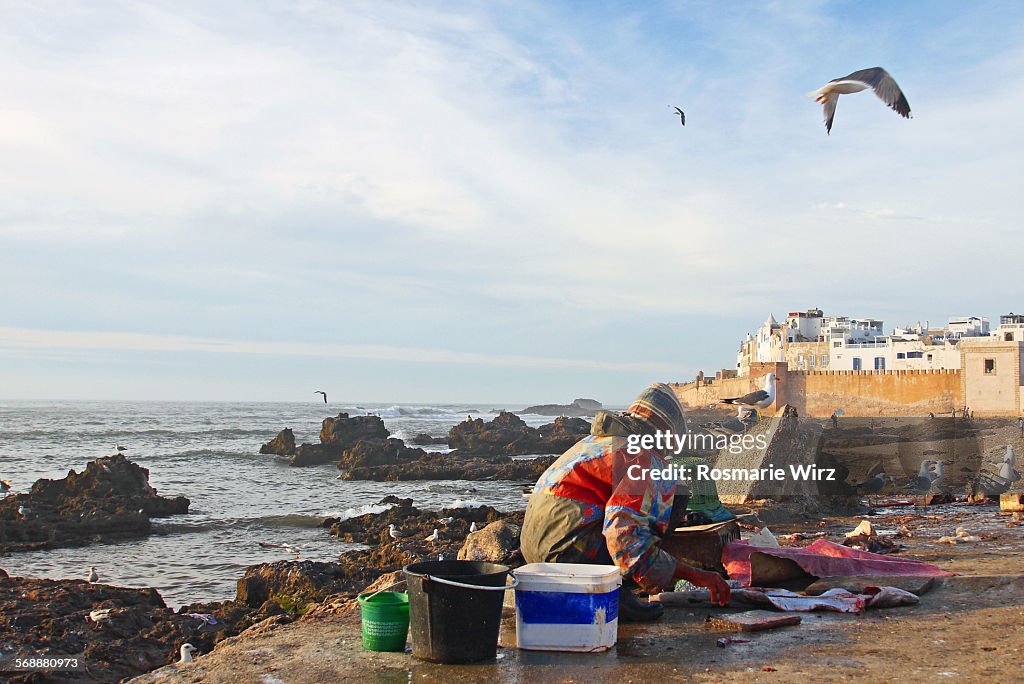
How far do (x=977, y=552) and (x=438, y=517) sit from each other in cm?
876

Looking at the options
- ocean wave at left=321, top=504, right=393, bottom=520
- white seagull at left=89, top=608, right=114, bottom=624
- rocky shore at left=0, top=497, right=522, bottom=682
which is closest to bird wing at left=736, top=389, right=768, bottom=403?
ocean wave at left=321, top=504, right=393, bottom=520

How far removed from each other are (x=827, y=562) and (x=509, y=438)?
33.7 meters

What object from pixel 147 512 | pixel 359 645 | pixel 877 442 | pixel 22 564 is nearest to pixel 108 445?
pixel 147 512

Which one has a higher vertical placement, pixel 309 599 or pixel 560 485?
pixel 560 485

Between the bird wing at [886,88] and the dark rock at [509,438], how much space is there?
25.9 m

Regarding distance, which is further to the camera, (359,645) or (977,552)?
(977,552)

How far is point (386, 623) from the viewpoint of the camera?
4.29m

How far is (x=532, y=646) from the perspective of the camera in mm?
4199

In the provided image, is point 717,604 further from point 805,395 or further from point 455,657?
point 805,395

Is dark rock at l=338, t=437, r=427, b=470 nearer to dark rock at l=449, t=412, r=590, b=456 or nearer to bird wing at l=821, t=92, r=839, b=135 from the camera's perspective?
dark rock at l=449, t=412, r=590, b=456

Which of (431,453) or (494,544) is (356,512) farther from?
(431,453)

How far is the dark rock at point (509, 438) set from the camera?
36.7m

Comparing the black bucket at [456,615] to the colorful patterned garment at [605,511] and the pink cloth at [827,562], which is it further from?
the pink cloth at [827,562]

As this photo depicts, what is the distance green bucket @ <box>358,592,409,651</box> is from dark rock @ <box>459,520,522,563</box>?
249cm
